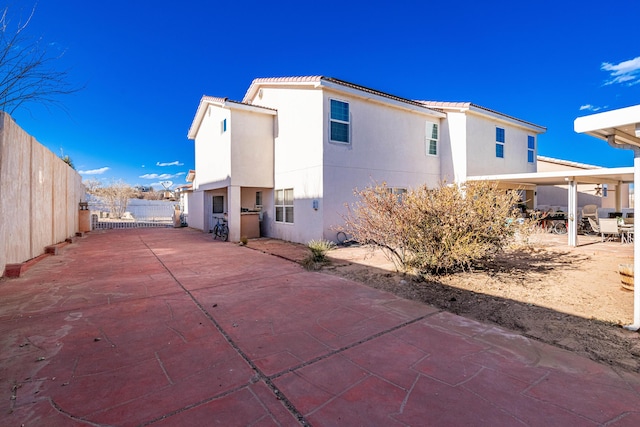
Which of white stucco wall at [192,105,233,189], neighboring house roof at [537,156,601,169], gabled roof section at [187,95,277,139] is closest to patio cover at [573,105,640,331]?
white stucco wall at [192,105,233,189]

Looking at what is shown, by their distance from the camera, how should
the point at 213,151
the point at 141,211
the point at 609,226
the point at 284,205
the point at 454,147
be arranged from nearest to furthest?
the point at 609,226 < the point at 284,205 < the point at 454,147 < the point at 213,151 < the point at 141,211

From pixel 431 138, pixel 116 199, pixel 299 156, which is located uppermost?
pixel 431 138

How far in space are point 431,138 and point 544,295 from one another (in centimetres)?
1106

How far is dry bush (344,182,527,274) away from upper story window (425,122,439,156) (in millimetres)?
8752

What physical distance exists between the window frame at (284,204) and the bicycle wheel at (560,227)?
13498mm

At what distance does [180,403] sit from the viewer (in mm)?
2381

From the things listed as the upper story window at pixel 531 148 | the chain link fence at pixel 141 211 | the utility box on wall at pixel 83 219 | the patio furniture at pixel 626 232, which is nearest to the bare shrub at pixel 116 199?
the chain link fence at pixel 141 211

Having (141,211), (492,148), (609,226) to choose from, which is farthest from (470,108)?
(141,211)

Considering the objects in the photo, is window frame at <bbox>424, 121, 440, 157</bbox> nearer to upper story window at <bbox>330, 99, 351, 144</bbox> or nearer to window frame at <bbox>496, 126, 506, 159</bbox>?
window frame at <bbox>496, 126, 506, 159</bbox>

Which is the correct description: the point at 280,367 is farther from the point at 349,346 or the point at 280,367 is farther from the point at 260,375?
the point at 349,346

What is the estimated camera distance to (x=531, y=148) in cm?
1756

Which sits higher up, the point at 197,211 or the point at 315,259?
the point at 197,211

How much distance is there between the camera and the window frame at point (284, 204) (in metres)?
12.9

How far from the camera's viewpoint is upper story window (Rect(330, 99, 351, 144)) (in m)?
11.4
